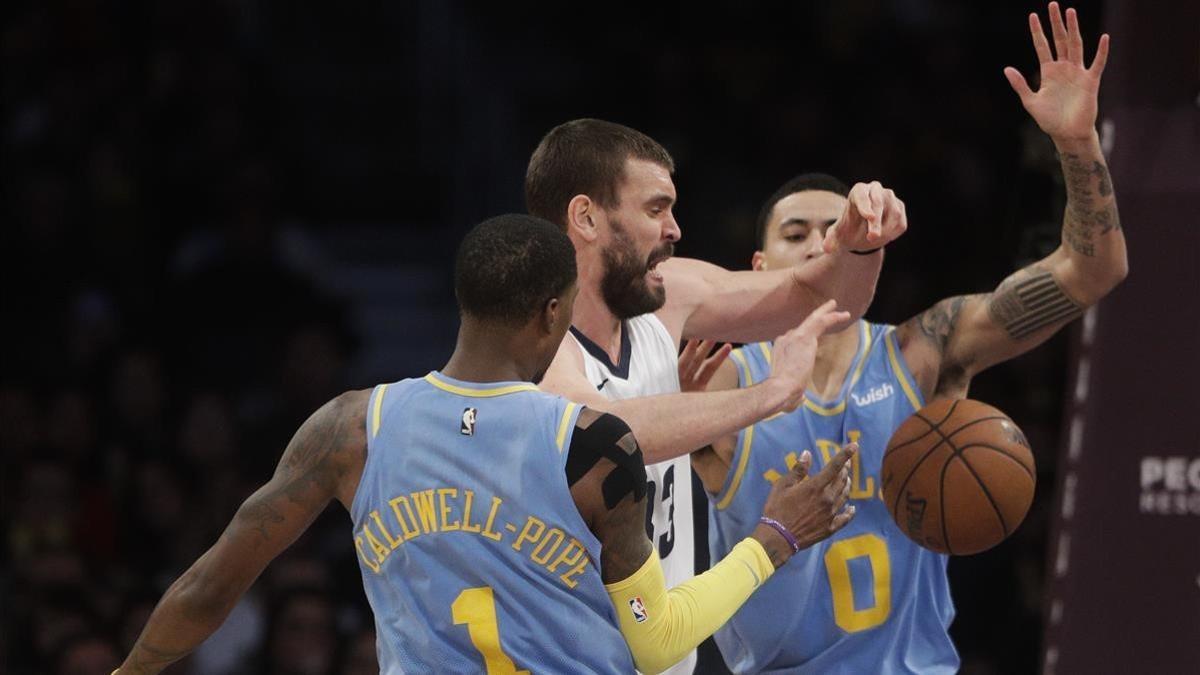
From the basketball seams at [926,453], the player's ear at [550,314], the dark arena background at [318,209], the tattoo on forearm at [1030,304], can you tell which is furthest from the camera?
the dark arena background at [318,209]

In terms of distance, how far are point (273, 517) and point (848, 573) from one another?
1.95 metres

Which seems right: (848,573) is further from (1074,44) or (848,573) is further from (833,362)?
(1074,44)

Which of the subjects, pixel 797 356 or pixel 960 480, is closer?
pixel 797 356

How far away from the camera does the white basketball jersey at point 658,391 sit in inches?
184

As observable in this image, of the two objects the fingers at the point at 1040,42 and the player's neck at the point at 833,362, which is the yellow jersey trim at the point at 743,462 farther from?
the fingers at the point at 1040,42

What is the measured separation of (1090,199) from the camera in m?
4.60

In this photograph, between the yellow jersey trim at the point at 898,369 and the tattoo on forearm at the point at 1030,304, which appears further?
the yellow jersey trim at the point at 898,369

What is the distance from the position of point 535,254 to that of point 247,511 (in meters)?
0.85

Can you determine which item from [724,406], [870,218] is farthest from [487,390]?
[870,218]

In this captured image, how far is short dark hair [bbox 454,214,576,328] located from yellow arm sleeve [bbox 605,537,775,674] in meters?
0.59

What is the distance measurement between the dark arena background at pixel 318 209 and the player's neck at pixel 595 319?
5.83ft

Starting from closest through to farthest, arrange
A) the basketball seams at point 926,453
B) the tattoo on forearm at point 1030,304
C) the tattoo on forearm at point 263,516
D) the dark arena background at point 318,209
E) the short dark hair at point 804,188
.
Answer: the tattoo on forearm at point 263,516 < the basketball seams at point 926,453 < the tattoo on forearm at point 1030,304 < the short dark hair at point 804,188 < the dark arena background at point 318,209

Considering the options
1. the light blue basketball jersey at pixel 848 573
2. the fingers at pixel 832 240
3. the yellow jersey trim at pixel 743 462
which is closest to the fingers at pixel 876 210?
the fingers at pixel 832 240

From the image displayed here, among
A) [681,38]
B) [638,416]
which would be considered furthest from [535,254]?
[681,38]
